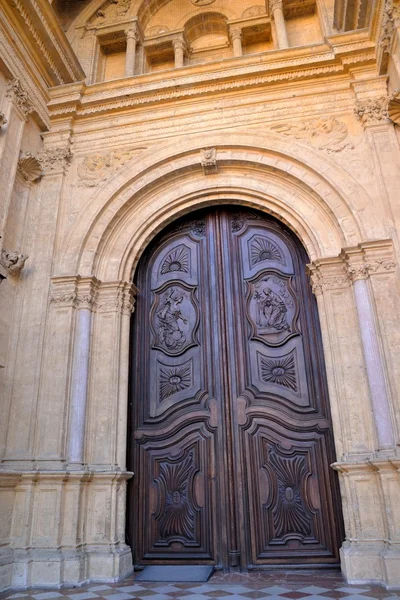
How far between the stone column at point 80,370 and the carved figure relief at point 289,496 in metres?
1.94

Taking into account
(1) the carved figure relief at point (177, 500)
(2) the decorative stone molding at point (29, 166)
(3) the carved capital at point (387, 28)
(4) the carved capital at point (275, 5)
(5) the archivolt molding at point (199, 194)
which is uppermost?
(4) the carved capital at point (275, 5)

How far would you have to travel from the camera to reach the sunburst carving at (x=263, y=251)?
221 inches

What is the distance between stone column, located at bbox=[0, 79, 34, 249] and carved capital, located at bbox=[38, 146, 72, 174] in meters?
0.48

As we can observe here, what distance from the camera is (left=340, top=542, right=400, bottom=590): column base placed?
12.3ft

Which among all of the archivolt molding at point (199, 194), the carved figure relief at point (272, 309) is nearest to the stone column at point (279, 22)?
the archivolt molding at point (199, 194)

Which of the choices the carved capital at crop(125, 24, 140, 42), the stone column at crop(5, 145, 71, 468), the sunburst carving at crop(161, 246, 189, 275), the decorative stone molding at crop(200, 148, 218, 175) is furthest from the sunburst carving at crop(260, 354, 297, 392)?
the carved capital at crop(125, 24, 140, 42)

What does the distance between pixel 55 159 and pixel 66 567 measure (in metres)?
4.59

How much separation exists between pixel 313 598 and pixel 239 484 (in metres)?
1.40

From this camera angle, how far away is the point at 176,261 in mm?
5809

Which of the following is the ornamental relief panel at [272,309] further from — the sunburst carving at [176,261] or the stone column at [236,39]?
the stone column at [236,39]

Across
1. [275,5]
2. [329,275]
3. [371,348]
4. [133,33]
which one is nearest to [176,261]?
[329,275]

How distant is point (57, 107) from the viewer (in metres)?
6.23

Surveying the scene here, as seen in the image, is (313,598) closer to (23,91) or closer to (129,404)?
(129,404)

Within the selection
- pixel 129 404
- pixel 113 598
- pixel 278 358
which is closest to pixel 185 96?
pixel 278 358
